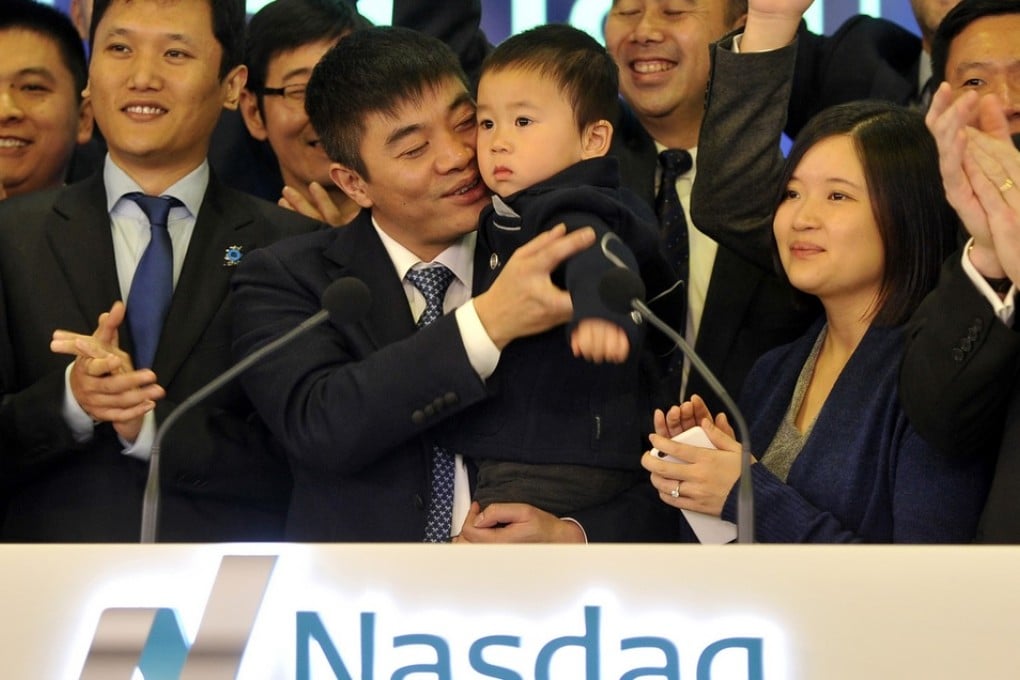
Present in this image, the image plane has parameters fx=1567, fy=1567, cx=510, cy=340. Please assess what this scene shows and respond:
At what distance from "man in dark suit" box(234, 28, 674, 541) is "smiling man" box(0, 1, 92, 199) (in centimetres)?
73

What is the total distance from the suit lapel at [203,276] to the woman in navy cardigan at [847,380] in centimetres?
88

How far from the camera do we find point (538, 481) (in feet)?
8.27

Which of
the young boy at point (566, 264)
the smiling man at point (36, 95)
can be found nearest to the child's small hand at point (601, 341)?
the young boy at point (566, 264)

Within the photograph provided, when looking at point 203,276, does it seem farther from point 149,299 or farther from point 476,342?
point 476,342

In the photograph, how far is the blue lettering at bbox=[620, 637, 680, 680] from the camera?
1.77 meters

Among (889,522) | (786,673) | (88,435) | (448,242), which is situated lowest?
(786,673)

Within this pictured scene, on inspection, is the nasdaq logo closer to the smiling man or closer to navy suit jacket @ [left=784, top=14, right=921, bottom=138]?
the smiling man

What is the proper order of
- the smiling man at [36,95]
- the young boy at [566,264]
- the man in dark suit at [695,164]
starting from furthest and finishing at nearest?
the smiling man at [36,95] → the man in dark suit at [695,164] → the young boy at [566,264]

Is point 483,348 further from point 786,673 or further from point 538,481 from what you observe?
point 786,673

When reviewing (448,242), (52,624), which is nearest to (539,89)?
(448,242)

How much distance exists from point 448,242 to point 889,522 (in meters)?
0.91

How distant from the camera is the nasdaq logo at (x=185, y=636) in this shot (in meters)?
1.77

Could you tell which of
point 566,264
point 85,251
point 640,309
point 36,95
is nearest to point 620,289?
point 640,309

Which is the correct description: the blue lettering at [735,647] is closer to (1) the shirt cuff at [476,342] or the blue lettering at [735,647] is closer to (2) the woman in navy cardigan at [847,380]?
(2) the woman in navy cardigan at [847,380]
